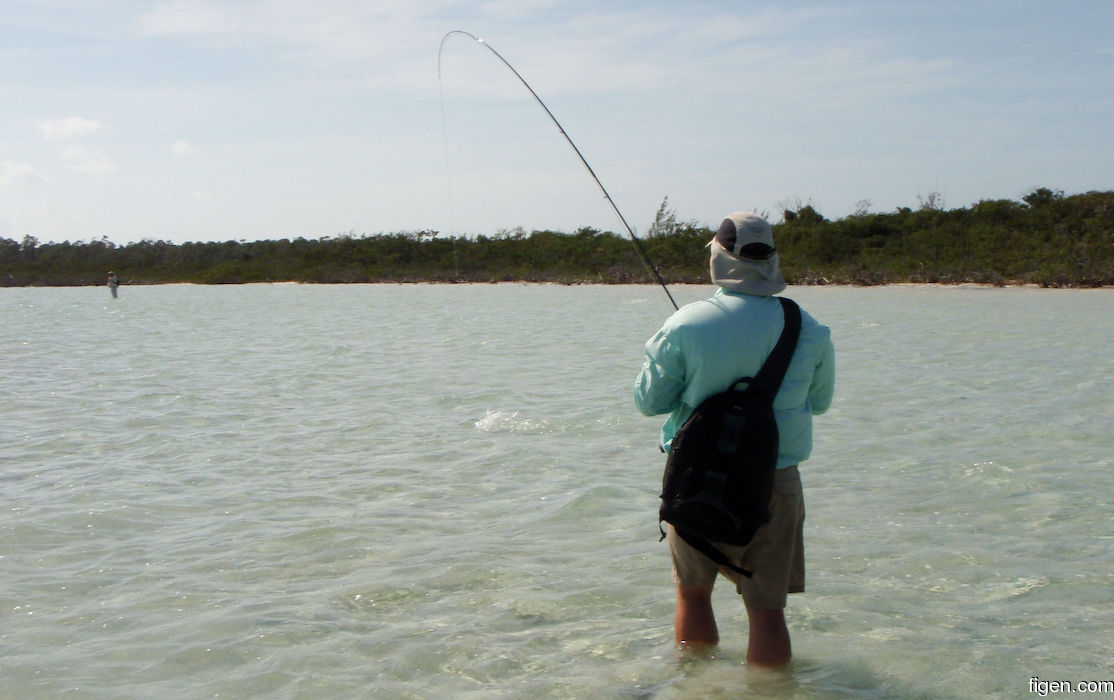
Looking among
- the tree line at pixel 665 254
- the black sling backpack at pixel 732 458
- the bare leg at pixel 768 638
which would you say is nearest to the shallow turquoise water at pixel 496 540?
the bare leg at pixel 768 638

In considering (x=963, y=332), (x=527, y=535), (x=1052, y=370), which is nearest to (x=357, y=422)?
(x=527, y=535)

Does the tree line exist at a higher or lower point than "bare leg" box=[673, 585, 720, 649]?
higher

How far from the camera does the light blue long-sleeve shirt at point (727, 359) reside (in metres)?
3.27

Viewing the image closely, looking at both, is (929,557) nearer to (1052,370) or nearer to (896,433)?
(896,433)

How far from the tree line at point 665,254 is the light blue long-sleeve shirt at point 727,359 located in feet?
68.3

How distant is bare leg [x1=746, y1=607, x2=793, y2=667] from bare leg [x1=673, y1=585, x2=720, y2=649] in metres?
0.16

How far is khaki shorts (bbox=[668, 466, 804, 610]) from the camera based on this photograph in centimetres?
341

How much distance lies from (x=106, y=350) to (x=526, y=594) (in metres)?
15.9

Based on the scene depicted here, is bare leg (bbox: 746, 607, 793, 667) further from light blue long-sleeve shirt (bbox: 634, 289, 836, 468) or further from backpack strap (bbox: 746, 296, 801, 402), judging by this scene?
backpack strap (bbox: 746, 296, 801, 402)

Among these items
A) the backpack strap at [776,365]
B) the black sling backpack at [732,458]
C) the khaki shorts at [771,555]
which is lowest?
the khaki shorts at [771,555]

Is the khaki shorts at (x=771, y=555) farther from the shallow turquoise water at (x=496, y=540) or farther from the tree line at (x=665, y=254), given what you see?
the tree line at (x=665, y=254)

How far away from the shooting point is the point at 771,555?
135 inches

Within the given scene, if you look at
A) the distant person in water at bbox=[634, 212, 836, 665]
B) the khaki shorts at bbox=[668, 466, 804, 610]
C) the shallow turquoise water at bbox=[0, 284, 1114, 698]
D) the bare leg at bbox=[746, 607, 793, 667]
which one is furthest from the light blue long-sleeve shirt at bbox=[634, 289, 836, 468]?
the shallow turquoise water at bbox=[0, 284, 1114, 698]

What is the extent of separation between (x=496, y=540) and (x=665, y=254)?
147ft
